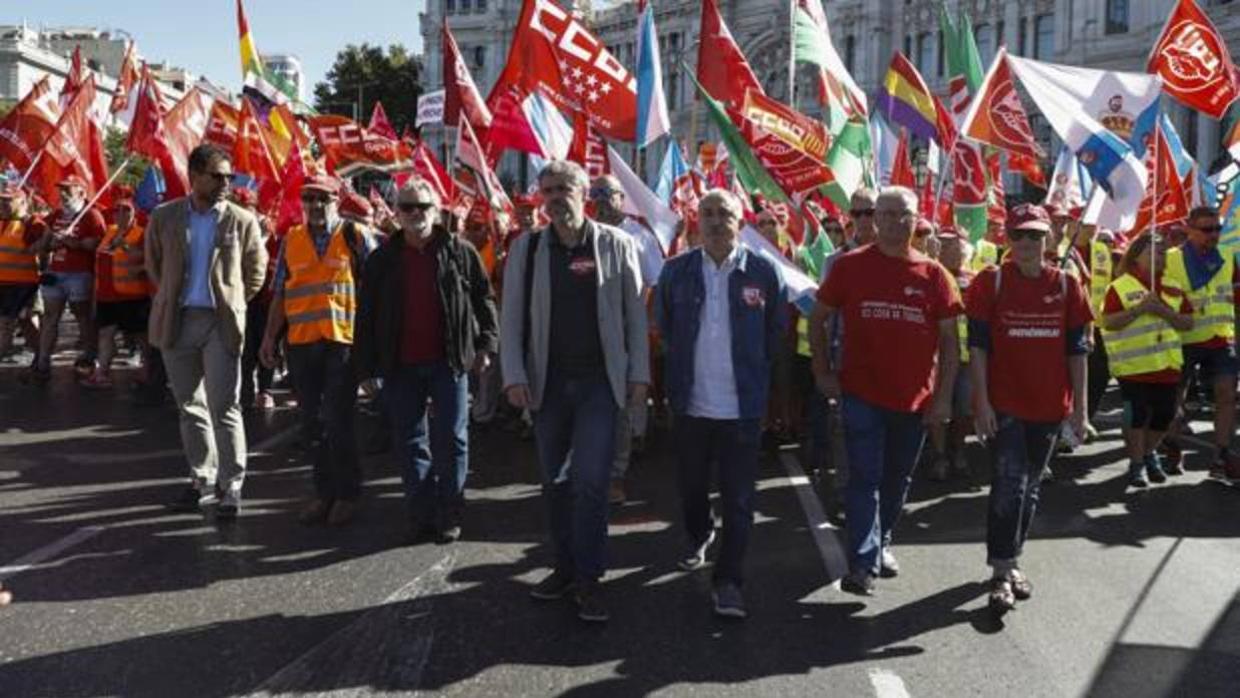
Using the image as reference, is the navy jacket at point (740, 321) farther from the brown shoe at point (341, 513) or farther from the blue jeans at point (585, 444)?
the brown shoe at point (341, 513)

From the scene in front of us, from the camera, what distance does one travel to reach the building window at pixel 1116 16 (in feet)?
156

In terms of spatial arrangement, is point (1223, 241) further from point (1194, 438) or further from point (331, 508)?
point (331, 508)

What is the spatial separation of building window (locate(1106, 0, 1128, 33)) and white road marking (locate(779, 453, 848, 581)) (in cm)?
4763

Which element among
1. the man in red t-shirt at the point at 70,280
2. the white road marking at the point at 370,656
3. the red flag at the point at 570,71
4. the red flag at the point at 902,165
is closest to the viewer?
the white road marking at the point at 370,656

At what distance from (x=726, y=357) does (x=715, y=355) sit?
0.05 m

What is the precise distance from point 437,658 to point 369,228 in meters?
3.22

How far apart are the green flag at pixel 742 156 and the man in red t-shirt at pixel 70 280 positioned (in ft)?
22.7

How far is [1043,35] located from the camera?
53.8m

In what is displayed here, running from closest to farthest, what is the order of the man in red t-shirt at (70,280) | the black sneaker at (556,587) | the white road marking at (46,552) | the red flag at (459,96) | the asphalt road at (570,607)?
the asphalt road at (570,607), the black sneaker at (556,587), the white road marking at (46,552), the red flag at (459,96), the man in red t-shirt at (70,280)

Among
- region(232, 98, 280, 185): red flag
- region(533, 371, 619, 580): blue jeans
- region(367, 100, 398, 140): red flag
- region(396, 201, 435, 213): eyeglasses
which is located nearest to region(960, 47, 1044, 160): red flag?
region(396, 201, 435, 213): eyeglasses

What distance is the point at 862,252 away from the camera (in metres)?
4.81

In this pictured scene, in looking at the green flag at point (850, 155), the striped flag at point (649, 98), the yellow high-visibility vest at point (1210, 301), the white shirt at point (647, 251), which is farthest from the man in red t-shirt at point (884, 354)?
the striped flag at point (649, 98)

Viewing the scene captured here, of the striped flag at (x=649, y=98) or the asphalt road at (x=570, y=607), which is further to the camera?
the striped flag at (x=649, y=98)

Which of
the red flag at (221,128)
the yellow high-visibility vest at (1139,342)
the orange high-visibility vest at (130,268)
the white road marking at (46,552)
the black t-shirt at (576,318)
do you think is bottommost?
the white road marking at (46,552)
